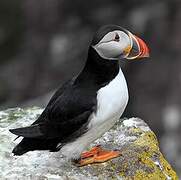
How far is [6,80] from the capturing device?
13.4m

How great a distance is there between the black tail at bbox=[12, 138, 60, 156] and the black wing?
0.06 meters

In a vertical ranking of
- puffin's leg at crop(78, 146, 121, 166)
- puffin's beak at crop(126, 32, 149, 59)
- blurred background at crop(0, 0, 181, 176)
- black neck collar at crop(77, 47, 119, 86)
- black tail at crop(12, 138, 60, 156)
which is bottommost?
blurred background at crop(0, 0, 181, 176)

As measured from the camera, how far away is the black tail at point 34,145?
4.84 metres

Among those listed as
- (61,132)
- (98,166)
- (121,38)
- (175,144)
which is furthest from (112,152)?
(175,144)

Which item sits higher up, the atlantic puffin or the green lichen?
the atlantic puffin

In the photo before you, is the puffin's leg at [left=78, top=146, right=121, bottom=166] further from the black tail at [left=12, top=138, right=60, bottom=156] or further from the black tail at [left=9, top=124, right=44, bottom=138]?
the black tail at [left=9, top=124, right=44, bottom=138]

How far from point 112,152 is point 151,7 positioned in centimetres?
886

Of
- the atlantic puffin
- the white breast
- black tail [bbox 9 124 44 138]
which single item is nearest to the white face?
the atlantic puffin

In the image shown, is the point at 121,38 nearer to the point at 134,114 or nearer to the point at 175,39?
the point at 134,114

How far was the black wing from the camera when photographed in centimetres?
472

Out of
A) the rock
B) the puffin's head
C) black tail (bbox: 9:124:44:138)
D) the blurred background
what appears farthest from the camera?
the blurred background

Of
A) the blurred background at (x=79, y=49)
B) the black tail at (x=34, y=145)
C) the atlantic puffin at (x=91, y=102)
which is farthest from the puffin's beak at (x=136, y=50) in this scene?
the blurred background at (x=79, y=49)

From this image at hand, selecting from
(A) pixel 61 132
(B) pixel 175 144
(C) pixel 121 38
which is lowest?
(B) pixel 175 144

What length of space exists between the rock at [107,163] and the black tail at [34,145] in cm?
16
